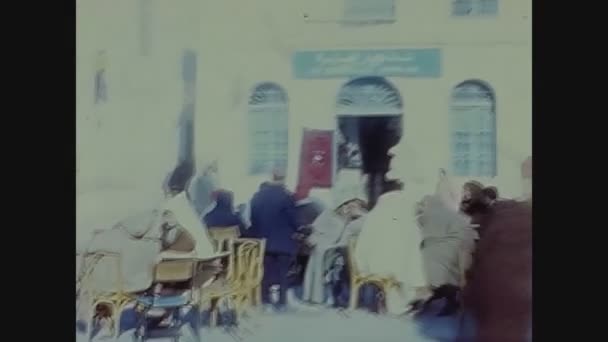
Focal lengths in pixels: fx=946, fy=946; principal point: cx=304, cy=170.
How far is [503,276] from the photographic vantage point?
106 cm

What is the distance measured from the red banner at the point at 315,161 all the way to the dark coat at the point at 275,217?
20 mm

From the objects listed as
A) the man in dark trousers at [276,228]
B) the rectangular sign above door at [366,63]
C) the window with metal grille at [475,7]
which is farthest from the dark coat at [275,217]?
the window with metal grille at [475,7]

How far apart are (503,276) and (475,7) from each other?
31 cm

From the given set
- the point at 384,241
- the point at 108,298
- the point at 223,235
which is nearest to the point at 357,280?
the point at 384,241

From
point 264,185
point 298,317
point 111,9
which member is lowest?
point 298,317

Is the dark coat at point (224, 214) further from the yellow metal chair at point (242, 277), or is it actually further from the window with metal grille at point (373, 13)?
the window with metal grille at point (373, 13)

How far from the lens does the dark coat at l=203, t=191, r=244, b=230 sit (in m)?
Result: 1.09

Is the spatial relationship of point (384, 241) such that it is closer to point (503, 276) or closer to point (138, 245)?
point (503, 276)

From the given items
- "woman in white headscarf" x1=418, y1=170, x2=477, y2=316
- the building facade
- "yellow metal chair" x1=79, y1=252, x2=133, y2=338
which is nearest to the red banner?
the building facade

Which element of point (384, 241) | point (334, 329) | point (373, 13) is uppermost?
point (373, 13)
